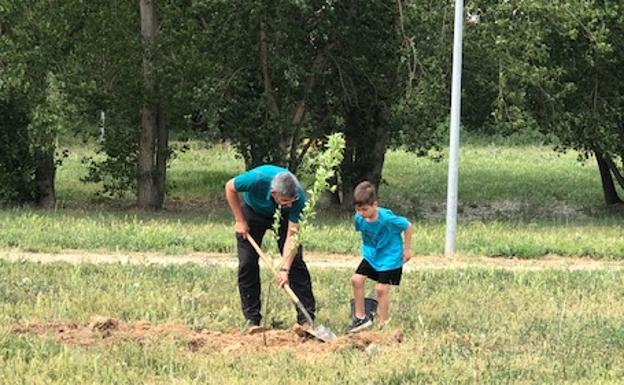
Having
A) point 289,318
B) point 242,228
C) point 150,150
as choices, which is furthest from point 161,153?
point 242,228

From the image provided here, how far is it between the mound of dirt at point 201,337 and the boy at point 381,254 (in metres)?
0.57

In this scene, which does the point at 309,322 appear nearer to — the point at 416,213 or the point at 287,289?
the point at 287,289

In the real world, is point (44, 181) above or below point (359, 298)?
below

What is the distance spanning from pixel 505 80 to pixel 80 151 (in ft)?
86.3

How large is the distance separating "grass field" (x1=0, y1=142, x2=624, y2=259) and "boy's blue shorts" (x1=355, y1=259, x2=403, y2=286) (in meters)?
5.30

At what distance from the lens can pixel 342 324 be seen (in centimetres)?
823

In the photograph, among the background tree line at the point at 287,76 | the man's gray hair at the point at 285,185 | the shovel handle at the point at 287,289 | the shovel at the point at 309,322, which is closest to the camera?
the man's gray hair at the point at 285,185

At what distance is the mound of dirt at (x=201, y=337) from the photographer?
7059 mm

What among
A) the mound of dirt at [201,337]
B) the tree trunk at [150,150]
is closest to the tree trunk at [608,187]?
the tree trunk at [150,150]

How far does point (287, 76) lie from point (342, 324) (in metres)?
12.2

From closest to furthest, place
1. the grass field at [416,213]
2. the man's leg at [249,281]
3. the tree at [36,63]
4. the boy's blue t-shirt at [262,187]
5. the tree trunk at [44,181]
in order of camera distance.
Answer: the boy's blue t-shirt at [262,187]
the man's leg at [249,281]
the grass field at [416,213]
the tree at [36,63]
the tree trunk at [44,181]

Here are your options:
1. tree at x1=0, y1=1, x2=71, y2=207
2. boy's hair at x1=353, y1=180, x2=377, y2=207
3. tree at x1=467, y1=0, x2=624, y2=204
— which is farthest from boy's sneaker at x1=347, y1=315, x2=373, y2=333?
tree at x1=0, y1=1, x2=71, y2=207

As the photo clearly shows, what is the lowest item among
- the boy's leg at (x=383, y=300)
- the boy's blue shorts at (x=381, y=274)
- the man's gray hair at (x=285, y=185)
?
the boy's leg at (x=383, y=300)

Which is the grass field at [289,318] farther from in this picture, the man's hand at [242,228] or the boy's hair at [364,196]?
the boy's hair at [364,196]
